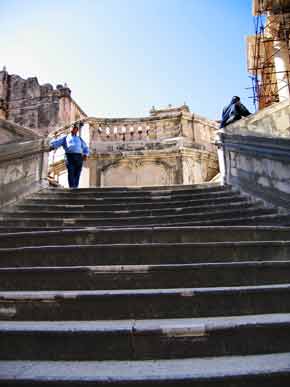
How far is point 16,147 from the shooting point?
5.12 m

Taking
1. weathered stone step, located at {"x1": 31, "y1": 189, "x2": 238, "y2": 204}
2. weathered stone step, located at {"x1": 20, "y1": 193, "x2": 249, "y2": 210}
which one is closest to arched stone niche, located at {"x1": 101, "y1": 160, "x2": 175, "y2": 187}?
weathered stone step, located at {"x1": 31, "y1": 189, "x2": 238, "y2": 204}

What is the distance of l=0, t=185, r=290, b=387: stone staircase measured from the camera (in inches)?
67.8

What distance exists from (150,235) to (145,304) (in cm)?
111

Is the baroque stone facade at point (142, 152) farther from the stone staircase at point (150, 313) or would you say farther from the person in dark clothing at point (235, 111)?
the stone staircase at point (150, 313)

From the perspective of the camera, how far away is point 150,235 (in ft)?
10.8

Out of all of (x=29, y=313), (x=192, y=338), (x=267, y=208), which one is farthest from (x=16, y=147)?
(x=192, y=338)

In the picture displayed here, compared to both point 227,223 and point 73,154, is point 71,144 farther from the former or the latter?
point 227,223

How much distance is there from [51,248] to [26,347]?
1.09 m

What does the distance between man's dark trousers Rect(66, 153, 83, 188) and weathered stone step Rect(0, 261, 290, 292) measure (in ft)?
14.7

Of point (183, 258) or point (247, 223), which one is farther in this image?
point (247, 223)

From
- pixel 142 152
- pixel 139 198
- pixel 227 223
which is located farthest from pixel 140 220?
pixel 142 152

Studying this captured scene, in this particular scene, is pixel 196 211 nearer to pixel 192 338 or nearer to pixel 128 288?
pixel 128 288

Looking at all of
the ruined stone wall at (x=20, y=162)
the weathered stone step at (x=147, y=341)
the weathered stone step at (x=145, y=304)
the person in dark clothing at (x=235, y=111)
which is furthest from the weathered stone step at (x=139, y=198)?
the weathered stone step at (x=147, y=341)

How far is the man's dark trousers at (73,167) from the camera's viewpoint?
699 cm
